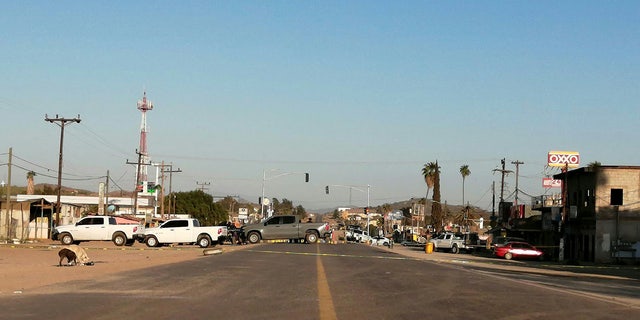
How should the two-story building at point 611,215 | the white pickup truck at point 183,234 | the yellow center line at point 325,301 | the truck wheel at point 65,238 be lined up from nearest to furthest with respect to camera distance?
the yellow center line at point 325,301, the truck wheel at point 65,238, the white pickup truck at point 183,234, the two-story building at point 611,215

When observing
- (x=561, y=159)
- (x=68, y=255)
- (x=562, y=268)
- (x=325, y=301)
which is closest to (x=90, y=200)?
(x=561, y=159)

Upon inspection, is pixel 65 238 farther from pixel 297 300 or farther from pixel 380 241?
pixel 380 241

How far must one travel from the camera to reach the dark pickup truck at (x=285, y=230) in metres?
60.7

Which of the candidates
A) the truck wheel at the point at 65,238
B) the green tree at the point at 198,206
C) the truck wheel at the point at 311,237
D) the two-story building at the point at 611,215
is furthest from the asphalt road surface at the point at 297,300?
the green tree at the point at 198,206

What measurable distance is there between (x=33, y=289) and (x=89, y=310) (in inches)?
197

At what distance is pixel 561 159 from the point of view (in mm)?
71062

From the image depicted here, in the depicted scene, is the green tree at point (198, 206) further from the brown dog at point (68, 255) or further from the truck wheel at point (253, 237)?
the brown dog at point (68, 255)

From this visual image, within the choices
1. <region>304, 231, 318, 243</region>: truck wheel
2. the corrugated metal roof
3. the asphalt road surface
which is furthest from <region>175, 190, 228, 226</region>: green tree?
the asphalt road surface

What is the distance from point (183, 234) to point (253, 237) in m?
10.7

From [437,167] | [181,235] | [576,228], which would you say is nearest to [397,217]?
[437,167]

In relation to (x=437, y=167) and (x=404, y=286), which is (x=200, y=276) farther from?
(x=437, y=167)

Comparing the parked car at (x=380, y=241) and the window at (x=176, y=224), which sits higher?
the window at (x=176, y=224)

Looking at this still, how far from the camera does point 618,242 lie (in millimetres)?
54750

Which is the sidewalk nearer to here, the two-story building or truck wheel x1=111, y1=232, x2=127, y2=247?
the two-story building
